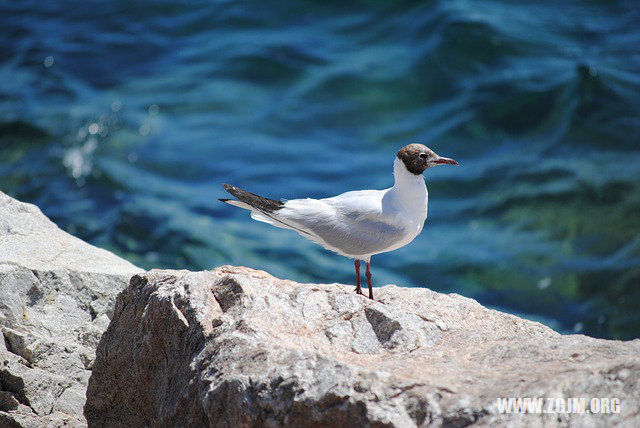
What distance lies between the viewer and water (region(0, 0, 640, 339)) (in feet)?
39.1

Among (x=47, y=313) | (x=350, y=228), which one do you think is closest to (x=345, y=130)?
(x=350, y=228)

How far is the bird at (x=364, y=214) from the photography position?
19.1 ft

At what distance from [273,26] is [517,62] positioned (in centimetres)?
497

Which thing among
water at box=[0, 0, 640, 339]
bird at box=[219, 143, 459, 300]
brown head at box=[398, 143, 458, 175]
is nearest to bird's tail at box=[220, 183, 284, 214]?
bird at box=[219, 143, 459, 300]

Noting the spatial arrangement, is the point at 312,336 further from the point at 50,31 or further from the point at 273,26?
the point at 50,31

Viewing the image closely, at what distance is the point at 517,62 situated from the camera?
15.6m

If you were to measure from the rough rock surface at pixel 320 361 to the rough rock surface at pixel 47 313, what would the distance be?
282mm

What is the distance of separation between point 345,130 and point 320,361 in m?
10.9

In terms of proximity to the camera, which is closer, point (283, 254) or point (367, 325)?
point (367, 325)

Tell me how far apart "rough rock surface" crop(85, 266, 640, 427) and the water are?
6.38 metres

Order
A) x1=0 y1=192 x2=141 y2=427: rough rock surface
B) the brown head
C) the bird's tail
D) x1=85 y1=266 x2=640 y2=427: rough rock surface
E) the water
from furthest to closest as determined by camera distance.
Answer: the water → the brown head → the bird's tail → x1=0 y1=192 x2=141 y2=427: rough rock surface → x1=85 y1=266 x2=640 y2=427: rough rock surface

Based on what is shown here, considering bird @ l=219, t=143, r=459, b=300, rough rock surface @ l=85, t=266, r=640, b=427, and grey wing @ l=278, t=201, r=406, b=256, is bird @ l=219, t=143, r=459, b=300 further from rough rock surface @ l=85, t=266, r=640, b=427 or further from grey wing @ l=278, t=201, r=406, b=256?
rough rock surface @ l=85, t=266, r=640, b=427

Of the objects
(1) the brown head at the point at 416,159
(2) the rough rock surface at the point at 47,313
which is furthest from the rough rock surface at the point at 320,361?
(1) the brown head at the point at 416,159

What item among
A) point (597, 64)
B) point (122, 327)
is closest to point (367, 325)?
Result: point (122, 327)
